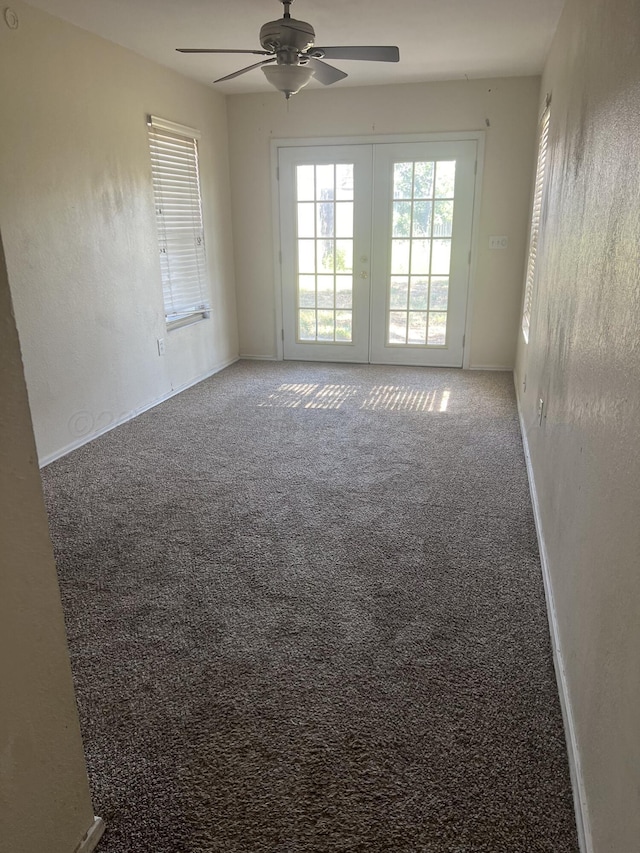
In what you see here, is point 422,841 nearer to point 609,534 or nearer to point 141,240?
point 609,534

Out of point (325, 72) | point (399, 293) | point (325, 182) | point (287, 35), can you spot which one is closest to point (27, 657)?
point (287, 35)

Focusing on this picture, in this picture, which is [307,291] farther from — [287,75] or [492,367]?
[287,75]

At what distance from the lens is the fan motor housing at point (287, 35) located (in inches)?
116

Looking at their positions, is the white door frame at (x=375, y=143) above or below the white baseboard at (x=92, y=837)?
above

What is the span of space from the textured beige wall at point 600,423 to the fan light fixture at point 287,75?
4.51ft

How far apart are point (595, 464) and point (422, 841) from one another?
1.02 m

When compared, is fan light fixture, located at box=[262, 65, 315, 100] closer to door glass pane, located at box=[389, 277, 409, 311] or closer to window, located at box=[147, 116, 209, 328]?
window, located at box=[147, 116, 209, 328]

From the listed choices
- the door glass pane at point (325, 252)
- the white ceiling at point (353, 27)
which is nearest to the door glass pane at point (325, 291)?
the door glass pane at point (325, 252)

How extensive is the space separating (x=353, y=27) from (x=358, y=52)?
0.67 m

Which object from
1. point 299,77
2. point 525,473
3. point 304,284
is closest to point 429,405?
point 525,473

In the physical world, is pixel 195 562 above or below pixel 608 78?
below

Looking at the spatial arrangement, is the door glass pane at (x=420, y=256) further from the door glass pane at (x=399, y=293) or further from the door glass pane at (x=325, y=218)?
the door glass pane at (x=325, y=218)

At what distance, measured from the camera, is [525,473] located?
334 cm

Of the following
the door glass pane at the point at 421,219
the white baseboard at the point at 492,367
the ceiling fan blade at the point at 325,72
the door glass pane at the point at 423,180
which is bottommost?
the white baseboard at the point at 492,367
